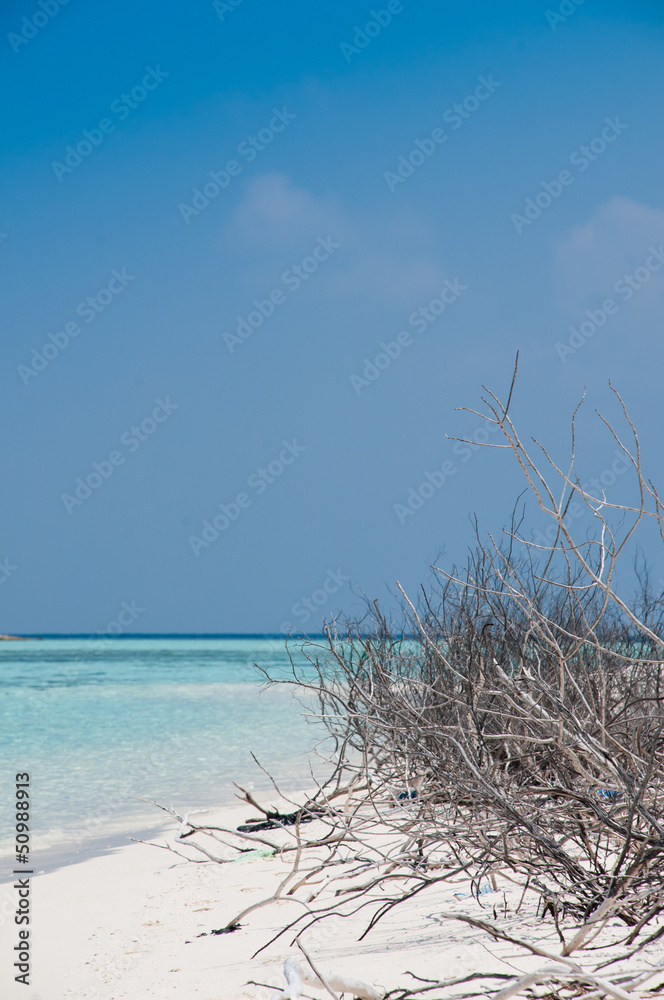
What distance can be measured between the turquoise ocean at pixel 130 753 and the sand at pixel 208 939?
2.79ft

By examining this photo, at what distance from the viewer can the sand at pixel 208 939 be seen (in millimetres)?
3123

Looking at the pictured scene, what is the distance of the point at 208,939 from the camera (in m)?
4.14

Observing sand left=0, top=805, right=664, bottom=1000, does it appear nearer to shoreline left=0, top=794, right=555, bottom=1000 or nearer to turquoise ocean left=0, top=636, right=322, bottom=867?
shoreline left=0, top=794, right=555, bottom=1000

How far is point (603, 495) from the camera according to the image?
2.30 metres

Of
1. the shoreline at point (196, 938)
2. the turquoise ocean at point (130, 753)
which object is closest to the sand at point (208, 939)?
the shoreline at point (196, 938)

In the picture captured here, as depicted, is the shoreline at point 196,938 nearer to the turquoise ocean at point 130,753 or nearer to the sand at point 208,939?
the sand at point 208,939

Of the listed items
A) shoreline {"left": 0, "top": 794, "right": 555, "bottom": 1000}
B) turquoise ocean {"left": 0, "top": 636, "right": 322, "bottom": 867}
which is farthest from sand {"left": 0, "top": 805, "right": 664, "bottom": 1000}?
turquoise ocean {"left": 0, "top": 636, "right": 322, "bottom": 867}

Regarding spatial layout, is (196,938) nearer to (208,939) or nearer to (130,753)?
(208,939)

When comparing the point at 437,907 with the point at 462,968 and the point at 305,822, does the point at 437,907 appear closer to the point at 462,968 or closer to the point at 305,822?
the point at 462,968

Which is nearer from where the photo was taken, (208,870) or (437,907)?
(437,907)

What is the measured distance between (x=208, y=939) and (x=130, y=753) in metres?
9.55

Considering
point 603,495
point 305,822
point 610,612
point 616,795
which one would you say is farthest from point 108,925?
point 610,612

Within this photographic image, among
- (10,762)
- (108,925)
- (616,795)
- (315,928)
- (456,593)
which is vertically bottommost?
(10,762)

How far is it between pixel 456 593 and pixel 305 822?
2.49 m
